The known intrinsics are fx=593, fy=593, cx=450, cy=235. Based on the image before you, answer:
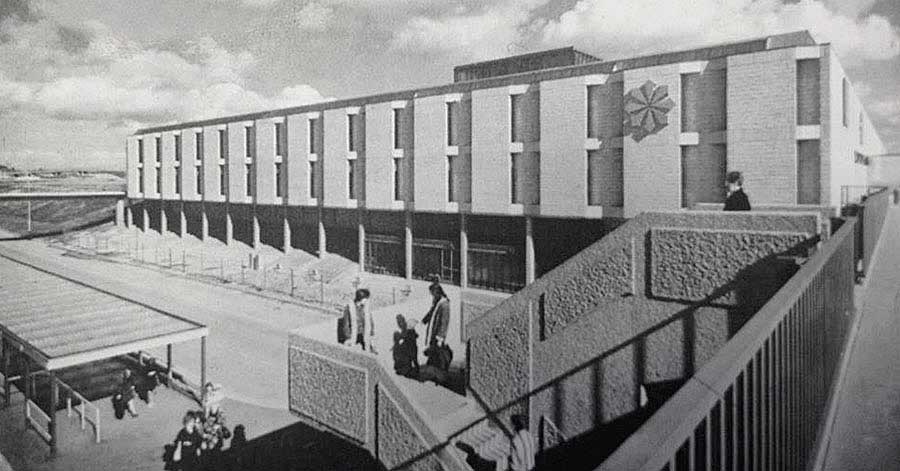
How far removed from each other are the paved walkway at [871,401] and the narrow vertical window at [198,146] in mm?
35960

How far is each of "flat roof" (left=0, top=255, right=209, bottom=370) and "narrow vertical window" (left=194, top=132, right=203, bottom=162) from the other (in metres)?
22.8

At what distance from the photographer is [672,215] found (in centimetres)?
642

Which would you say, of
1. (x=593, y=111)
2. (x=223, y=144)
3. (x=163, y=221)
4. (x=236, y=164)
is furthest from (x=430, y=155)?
(x=163, y=221)

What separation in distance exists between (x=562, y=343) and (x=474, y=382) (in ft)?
6.24

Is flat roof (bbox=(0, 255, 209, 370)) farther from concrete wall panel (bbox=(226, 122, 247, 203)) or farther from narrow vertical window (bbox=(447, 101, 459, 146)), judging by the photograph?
concrete wall panel (bbox=(226, 122, 247, 203))

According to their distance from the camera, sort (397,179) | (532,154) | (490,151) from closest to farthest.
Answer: (532,154) → (490,151) → (397,179)

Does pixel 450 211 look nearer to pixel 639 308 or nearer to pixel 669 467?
pixel 639 308

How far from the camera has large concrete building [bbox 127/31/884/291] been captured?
15.6m

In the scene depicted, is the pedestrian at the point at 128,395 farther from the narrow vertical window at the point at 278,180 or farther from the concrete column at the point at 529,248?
the narrow vertical window at the point at 278,180

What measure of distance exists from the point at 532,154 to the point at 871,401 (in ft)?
59.5

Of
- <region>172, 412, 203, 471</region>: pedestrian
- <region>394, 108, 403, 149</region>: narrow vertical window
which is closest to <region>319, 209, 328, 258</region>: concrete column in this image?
<region>394, 108, 403, 149</region>: narrow vertical window

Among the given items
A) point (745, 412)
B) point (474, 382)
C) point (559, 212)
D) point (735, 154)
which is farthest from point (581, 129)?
point (745, 412)

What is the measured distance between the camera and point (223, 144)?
33281mm

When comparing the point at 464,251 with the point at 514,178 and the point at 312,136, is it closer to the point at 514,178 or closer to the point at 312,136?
the point at 514,178
